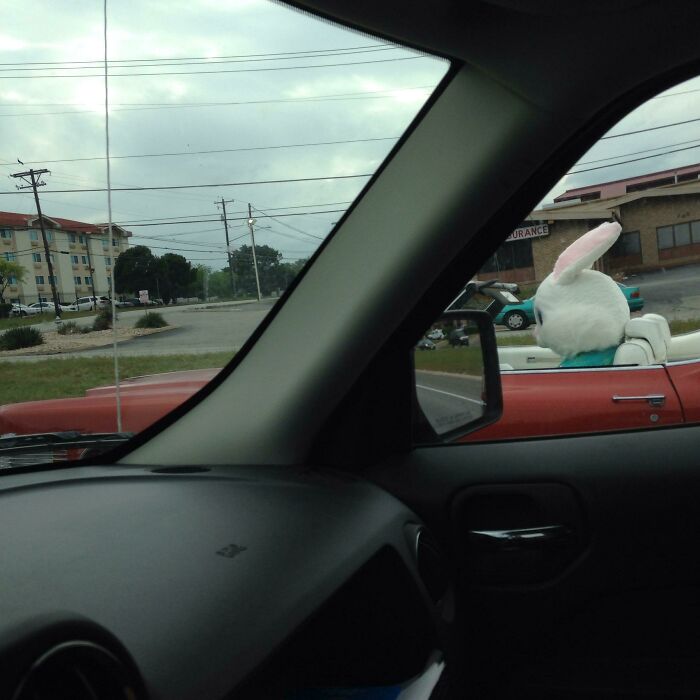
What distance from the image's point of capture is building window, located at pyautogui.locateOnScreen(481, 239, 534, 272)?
230 centimetres

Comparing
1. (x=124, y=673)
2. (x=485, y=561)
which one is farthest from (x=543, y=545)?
(x=124, y=673)

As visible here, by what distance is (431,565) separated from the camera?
2156 mm

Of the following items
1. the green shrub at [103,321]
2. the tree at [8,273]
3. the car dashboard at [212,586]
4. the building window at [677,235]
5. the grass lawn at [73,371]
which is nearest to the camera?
the car dashboard at [212,586]

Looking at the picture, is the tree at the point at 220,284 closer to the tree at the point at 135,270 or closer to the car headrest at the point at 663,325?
the tree at the point at 135,270

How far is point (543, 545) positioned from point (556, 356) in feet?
1.99

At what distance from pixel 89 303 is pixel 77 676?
3.34 ft

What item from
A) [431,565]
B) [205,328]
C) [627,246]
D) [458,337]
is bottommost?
[431,565]

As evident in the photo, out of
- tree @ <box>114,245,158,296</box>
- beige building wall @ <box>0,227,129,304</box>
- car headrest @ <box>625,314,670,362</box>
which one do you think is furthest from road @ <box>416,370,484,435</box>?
beige building wall @ <box>0,227,129,304</box>

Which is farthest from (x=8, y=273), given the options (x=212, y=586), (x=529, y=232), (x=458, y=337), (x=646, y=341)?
(x=646, y=341)

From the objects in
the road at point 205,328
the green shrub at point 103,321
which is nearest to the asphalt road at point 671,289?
the road at point 205,328

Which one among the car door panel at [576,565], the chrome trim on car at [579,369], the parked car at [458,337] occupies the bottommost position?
the car door panel at [576,565]

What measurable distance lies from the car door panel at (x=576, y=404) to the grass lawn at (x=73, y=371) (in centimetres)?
97

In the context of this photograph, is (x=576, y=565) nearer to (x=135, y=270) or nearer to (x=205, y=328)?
(x=205, y=328)

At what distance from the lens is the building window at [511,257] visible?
2.30 meters
